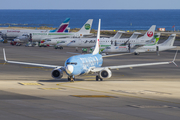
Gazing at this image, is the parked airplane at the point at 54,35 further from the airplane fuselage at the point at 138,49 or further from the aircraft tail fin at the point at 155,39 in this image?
the airplane fuselage at the point at 138,49

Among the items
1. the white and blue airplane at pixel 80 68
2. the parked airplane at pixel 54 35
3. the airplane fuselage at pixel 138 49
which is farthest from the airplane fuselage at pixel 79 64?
the parked airplane at pixel 54 35

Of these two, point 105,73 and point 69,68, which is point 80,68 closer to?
point 69,68

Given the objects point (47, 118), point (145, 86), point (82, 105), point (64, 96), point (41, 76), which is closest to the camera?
point (47, 118)

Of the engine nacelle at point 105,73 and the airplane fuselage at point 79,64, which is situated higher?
the airplane fuselage at point 79,64

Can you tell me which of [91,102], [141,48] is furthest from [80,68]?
[141,48]

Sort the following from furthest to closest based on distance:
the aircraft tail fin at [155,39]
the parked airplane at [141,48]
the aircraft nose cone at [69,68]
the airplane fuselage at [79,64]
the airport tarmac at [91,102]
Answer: the aircraft tail fin at [155,39] → the parked airplane at [141,48] → the airplane fuselage at [79,64] → the aircraft nose cone at [69,68] → the airport tarmac at [91,102]

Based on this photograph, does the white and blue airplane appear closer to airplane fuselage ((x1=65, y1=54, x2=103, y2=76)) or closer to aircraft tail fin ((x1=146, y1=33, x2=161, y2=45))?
airplane fuselage ((x1=65, y1=54, x2=103, y2=76))

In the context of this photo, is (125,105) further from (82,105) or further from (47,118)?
(47,118)

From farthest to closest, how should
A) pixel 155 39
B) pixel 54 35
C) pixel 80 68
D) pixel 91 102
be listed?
pixel 54 35, pixel 155 39, pixel 80 68, pixel 91 102

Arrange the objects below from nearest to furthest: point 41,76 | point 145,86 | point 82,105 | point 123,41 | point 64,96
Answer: point 82,105
point 64,96
point 145,86
point 41,76
point 123,41

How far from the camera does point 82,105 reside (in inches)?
1003

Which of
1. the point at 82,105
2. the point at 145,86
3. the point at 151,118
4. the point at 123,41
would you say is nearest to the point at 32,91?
the point at 82,105

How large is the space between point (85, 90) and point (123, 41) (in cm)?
6921

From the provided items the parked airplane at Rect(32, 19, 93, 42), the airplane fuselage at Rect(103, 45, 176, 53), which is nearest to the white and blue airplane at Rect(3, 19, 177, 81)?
the airplane fuselage at Rect(103, 45, 176, 53)
